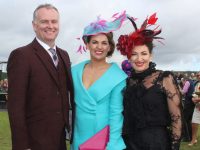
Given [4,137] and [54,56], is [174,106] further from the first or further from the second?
[4,137]

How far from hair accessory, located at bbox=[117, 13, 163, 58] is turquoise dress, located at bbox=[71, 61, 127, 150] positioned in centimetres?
28

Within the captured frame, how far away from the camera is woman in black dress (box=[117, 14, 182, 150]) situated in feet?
12.1

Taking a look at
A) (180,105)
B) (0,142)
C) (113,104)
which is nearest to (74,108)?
(113,104)

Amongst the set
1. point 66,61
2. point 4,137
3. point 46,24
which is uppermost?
point 46,24

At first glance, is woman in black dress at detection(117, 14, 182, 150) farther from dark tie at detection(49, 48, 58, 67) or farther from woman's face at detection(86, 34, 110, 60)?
dark tie at detection(49, 48, 58, 67)

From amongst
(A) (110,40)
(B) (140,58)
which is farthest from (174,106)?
(A) (110,40)

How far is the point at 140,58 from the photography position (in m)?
3.78

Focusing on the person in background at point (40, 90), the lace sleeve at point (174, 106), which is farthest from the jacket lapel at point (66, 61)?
the lace sleeve at point (174, 106)

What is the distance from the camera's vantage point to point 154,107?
12.1 ft

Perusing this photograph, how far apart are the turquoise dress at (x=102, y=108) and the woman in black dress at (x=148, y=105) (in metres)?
0.10

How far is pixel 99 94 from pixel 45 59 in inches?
22.6

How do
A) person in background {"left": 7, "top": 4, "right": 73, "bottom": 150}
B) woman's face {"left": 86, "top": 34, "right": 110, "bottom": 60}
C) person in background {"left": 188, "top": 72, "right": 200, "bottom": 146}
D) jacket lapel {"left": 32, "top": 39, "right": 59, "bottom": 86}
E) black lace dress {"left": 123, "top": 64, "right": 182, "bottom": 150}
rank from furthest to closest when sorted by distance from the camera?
person in background {"left": 188, "top": 72, "right": 200, "bottom": 146}, woman's face {"left": 86, "top": 34, "right": 110, "bottom": 60}, black lace dress {"left": 123, "top": 64, "right": 182, "bottom": 150}, jacket lapel {"left": 32, "top": 39, "right": 59, "bottom": 86}, person in background {"left": 7, "top": 4, "right": 73, "bottom": 150}

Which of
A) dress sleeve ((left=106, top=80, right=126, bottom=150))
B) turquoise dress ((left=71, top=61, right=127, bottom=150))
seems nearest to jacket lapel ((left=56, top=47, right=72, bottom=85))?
turquoise dress ((left=71, top=61, right=127, bottom=150))

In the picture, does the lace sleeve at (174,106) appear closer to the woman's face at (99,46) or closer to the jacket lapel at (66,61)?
the woman's face at (99,46)
